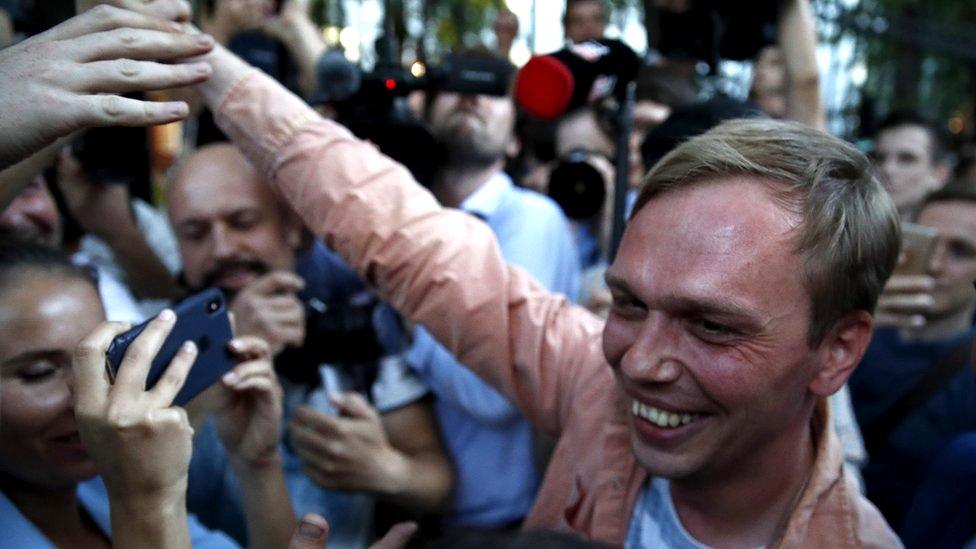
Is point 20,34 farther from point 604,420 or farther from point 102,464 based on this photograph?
point 604,420

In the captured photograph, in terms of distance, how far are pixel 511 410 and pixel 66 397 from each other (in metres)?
1.07

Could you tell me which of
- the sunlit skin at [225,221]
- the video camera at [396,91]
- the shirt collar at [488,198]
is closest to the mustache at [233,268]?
the sunlit skin at [225,221]

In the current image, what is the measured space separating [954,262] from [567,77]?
1643 millimetres

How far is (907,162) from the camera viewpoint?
4.04 meters

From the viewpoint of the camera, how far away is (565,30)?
13.3 ft

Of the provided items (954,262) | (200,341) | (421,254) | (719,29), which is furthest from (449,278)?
(954,262)

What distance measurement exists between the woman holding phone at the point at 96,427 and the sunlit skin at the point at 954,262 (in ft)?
6.67

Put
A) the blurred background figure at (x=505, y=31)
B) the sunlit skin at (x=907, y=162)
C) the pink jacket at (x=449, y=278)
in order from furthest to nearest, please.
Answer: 1. the blurred background figure at (x=505, y=31)
2. the sunlit skin at (x=907, y=162)
3. the pink jacket at (x=449, y=278)

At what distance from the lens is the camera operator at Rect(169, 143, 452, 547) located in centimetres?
208

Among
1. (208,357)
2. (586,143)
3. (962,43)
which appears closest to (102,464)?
(208,357)

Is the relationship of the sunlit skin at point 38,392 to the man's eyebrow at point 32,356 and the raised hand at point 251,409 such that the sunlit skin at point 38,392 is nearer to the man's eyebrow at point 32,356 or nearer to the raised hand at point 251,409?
the man's eyebrow at point 32,356

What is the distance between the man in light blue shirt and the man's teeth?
691mm

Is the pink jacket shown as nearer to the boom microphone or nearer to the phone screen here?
the boom microphone

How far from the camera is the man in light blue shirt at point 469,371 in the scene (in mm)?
2199
